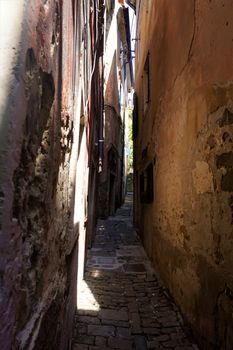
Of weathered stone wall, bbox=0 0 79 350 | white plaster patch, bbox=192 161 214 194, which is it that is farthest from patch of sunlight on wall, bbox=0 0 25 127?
white plaster patch, bbox=192 161 214 194

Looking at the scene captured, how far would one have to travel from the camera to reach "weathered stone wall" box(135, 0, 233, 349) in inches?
103

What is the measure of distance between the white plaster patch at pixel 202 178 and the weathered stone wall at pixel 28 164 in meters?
1.75

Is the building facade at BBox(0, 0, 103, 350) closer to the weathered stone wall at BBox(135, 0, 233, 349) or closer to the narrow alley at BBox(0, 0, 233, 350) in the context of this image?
the narrow alley at BBox(0, 0, 233, 350)

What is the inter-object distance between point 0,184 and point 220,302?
95.1 inches

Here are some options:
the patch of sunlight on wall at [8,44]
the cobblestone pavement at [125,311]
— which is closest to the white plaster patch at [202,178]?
the cobblestone pavement at [125,311]

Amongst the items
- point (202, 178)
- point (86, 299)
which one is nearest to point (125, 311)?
point (86, 299)

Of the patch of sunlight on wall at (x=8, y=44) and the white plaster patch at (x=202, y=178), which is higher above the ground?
the patch of sunlight on wall at (x=8, y=44)

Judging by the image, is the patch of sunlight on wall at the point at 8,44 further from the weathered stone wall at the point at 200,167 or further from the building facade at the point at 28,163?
the weathered stone wall at the point at 200,167

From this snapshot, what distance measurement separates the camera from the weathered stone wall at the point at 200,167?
2.62 metres

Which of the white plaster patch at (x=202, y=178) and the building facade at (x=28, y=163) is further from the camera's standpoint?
the white plaster patch at (x=202, y=178)

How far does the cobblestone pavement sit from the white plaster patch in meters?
1.57

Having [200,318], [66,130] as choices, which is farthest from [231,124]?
[200,318]

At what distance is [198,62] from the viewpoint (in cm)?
334

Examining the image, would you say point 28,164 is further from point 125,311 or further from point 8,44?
point 125,311
